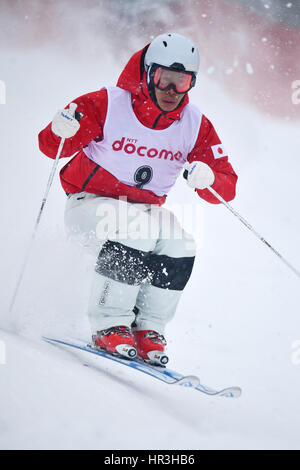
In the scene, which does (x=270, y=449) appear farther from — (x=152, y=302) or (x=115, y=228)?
(x=115, y=228)

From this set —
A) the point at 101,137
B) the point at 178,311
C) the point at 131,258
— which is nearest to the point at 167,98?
the point at 101,137

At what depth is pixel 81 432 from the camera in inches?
56.6

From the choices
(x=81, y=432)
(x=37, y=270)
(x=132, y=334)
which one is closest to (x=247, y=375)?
(x=132, y=334)

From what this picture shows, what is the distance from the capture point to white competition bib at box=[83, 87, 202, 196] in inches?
96.3

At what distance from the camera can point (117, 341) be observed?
7.31 ft

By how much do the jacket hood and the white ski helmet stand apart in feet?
0.29

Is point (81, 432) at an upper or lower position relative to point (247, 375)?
upper

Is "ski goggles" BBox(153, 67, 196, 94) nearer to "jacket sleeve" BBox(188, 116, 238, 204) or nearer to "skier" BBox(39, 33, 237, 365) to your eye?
"skier" BBox(39, 33, 237, 365)

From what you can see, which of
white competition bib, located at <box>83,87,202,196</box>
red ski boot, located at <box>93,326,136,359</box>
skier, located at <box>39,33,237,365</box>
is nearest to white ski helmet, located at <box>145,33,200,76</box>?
skier, located at <box>39,33,237,365</box>

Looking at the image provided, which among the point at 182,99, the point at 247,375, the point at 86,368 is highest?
the point at 182,99

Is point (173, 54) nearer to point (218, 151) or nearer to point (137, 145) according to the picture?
point (137, 145)

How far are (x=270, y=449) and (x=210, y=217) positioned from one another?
4.02 metres

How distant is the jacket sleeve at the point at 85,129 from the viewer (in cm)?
242
